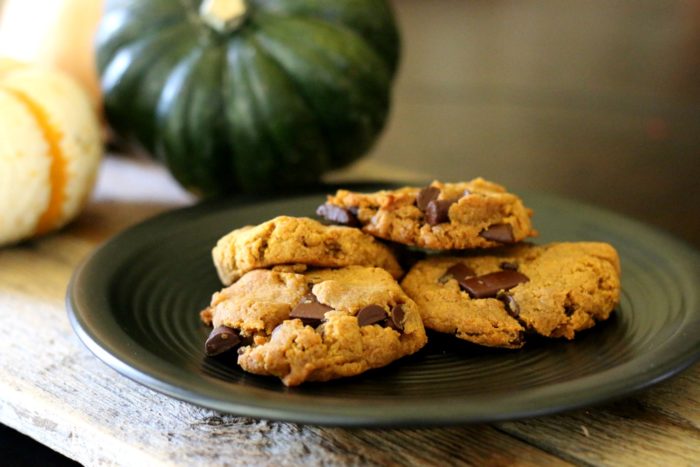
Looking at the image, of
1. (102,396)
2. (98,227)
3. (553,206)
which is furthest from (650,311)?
(98,227)

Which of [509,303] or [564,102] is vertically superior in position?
[509,303]

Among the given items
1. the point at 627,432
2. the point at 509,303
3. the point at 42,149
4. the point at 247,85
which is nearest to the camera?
the point at 627,432

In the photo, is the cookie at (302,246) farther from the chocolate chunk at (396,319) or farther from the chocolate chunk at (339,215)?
the chocolate chunk at (396,319)

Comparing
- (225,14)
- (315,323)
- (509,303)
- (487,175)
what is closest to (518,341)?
(509,303)

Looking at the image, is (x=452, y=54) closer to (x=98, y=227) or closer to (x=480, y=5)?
(x=480, y=5)

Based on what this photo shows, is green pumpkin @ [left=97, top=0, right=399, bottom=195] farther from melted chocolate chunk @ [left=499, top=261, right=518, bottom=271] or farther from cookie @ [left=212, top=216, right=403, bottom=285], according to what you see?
melted chocolate chunk @ [left=499, top=261, right=518, bottom=271]

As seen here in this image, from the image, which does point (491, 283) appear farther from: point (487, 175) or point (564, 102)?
point (564, 102)
